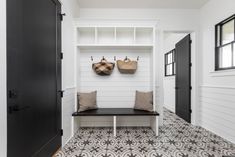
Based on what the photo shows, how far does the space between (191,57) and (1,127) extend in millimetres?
4088

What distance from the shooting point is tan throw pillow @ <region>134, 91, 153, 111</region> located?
133 inches

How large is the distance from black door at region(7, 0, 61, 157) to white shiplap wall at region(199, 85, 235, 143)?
304cm

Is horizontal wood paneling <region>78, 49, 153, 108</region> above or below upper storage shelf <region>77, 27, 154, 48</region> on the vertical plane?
below

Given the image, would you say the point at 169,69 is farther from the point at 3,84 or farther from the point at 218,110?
the point at 3,84

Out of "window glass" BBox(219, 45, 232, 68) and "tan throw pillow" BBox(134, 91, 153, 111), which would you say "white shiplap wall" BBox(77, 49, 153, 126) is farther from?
"window glass" BBox(219, 45, 232, 68)

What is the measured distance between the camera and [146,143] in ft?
9.37

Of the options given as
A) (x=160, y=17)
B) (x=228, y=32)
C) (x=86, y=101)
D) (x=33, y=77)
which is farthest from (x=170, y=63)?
(x=33, y=77)

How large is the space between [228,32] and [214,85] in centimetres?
111

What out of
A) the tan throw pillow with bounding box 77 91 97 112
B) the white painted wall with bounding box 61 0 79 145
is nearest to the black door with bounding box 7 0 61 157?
the white painted wall with bounding box 61 0 79 145

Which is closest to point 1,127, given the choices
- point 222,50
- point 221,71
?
point 221,71

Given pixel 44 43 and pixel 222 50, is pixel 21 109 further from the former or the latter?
pixel 222 50

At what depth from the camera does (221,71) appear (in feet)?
10.3

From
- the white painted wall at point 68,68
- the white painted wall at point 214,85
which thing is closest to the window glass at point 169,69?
the white painted wall at point 214,85

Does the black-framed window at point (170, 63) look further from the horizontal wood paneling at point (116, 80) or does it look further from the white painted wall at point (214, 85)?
the horizontal wood paneling at point (116, 80)
